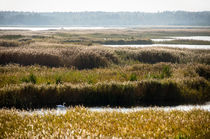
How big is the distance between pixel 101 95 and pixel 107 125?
9016 millimetres

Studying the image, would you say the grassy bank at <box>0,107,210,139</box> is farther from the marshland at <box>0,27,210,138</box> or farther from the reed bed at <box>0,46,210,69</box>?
the reed bed at <box>0,46,210,69</box>

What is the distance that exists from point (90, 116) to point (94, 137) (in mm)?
4185

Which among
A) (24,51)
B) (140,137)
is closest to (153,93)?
(140,137)

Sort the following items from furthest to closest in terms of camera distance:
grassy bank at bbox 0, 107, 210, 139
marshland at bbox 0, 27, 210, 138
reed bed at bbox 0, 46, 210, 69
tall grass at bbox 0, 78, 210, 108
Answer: reed bed at bbox 0, 46, 210, 69 < tall grass at bbox 0, 78, 210, 108 < marshland at bbox 0, 27, 210, 138 < grassy bank at bbox 0, 107, 210, 139

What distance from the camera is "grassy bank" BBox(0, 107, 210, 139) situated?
11.0 meters

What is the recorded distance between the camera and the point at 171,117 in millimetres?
13906

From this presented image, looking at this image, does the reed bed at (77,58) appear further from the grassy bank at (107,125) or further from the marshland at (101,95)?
the grassy bank at (107,125)

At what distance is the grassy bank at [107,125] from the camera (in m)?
11.0

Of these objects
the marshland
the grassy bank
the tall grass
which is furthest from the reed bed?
the grassy bank

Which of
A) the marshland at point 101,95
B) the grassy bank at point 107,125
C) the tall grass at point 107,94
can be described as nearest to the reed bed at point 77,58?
the marshland at point 101,95

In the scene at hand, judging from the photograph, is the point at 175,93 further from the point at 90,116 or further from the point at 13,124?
the point at 13,124

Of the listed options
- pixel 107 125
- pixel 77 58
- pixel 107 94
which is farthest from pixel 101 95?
pixel 77 58

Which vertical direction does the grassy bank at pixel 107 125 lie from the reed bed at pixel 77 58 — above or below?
above

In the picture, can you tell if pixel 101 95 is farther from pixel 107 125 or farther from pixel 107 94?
pixel 107 125
